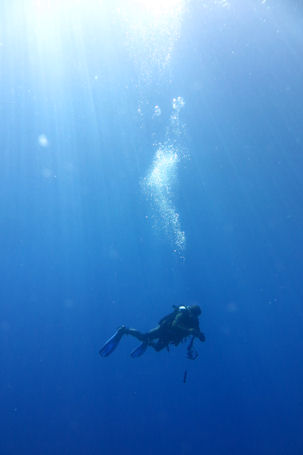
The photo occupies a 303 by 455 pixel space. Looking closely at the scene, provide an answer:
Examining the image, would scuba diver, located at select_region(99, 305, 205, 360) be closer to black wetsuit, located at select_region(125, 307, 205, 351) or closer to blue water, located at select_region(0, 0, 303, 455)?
black wetsuit, located at select_region(125, 307, 205, 351)

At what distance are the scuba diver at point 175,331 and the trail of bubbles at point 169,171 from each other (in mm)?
19261

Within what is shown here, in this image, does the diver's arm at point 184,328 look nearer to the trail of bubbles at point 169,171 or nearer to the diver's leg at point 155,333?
the diver's leg at point 155,333

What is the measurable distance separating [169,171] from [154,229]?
68.5 feet

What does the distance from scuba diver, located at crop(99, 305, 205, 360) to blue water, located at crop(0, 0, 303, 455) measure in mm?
12061

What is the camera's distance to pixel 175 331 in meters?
7.73

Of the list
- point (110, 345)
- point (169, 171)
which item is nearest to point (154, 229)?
point (169, 171)

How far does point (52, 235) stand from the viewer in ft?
178

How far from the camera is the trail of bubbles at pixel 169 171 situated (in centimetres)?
2723

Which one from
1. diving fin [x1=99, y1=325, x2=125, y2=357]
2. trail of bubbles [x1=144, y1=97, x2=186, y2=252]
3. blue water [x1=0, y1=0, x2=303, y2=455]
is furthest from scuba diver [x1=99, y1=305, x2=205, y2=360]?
trail of bubbles [x1=144, y1=97, x2=186, y2=252]

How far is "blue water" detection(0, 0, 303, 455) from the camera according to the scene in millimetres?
18359

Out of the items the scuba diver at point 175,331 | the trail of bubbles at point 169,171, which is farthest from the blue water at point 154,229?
the scuba diver at point 175,331

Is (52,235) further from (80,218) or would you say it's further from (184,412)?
(184,412)

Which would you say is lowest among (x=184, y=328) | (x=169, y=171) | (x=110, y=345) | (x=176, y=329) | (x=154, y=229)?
(x=110, y=345)

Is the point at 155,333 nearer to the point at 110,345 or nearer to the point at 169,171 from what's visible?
the point at 110,345
